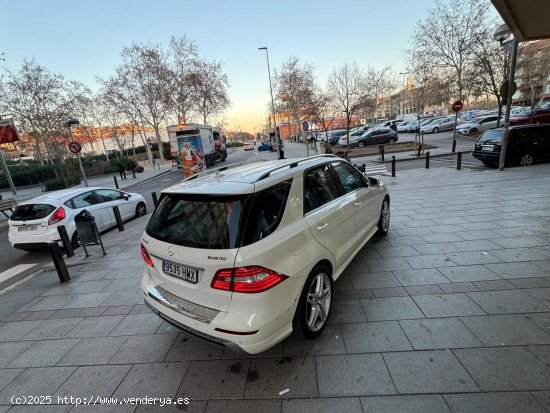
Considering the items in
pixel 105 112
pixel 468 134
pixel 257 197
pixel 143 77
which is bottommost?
pixel 468 134

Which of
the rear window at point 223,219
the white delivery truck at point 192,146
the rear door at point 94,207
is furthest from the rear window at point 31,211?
the white delivery truck at point 192,146

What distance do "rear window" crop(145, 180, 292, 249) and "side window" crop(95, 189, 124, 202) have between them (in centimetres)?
632

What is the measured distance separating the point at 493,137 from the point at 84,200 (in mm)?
14872

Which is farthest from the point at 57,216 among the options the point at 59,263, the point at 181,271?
the point at 181,271

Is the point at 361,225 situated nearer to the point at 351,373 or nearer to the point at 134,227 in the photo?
the point at 351,373

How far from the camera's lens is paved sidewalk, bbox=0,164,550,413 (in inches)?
83.6

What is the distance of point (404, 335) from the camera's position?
2.66 metres

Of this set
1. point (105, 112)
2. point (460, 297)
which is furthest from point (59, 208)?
point (105, 112)

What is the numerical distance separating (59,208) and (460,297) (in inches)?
307

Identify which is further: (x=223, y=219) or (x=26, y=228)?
(x=26, y=228)

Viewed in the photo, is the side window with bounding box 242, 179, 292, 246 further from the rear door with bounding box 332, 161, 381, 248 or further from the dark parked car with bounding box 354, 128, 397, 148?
the dark parked car with bounding box 354, 128, 397, 148

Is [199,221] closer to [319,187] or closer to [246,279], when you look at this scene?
[246,279]

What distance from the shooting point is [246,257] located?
2051mm

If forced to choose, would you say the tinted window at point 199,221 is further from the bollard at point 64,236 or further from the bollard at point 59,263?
the bollard at point 64,236
